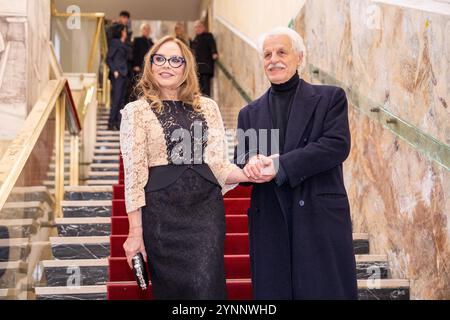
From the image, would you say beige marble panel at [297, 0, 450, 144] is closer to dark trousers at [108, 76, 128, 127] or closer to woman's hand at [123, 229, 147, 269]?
woman's hand at [123, 229, 147, 269]

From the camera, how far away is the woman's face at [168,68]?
308cm

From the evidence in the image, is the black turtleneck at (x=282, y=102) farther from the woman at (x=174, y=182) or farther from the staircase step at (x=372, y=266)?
the staircase step at (x=372, y=266)

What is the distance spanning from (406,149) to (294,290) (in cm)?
201

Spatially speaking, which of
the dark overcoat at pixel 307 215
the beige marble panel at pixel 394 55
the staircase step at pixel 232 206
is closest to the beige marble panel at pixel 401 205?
the beige marble panel at pixel 394 55

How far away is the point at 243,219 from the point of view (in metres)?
5.46

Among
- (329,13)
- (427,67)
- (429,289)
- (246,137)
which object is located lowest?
(429,289)

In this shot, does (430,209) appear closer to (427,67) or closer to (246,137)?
(427,67)

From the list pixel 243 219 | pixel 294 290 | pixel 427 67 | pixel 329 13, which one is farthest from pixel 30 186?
pixel 329 13

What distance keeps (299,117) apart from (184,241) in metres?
0.73

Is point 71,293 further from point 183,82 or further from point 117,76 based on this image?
point 117,76

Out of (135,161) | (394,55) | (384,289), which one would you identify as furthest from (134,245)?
(394,55)

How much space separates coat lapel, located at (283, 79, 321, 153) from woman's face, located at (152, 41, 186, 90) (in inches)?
20.2

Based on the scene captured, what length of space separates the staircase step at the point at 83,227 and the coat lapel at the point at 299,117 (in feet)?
9.65

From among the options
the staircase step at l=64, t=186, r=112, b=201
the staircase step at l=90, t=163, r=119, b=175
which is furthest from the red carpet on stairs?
the staircase step at l=90, t=163, r=119, b=175
